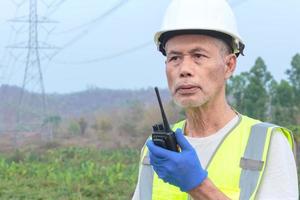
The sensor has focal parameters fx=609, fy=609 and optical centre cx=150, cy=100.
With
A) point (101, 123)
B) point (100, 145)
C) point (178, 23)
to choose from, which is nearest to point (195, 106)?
point (178, 23)

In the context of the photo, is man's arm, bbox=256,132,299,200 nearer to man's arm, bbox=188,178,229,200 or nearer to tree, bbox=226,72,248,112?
man's arm, bbox=188,178,229,200

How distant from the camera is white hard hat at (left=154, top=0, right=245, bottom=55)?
1627mm

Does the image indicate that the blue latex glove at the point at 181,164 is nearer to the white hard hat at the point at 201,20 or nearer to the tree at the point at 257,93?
the white hard hat at the point at 201,20

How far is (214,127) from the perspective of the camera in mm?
1709

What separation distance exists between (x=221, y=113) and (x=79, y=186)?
951 cm

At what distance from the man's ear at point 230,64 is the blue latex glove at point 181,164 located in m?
→ 0.36

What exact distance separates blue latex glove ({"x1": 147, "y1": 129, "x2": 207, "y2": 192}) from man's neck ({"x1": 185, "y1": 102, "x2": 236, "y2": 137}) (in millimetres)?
299

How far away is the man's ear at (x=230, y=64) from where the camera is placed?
1699 millimetres

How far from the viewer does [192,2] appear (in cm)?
166

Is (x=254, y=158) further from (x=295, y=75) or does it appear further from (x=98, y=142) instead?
(x=98, y=142)

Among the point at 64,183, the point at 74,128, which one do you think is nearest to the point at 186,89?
the point at 64,183

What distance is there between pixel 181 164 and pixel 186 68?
31 centimetres

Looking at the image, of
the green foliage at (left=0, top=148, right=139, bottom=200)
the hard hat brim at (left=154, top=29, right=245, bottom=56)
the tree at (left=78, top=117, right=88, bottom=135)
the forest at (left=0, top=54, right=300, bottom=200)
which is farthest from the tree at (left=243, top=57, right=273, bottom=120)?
the hard hat brim at (left=154, top=29, right=245, bottom=56)

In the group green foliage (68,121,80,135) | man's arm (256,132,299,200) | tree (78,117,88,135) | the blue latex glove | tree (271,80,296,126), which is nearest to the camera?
the blue latex glove
